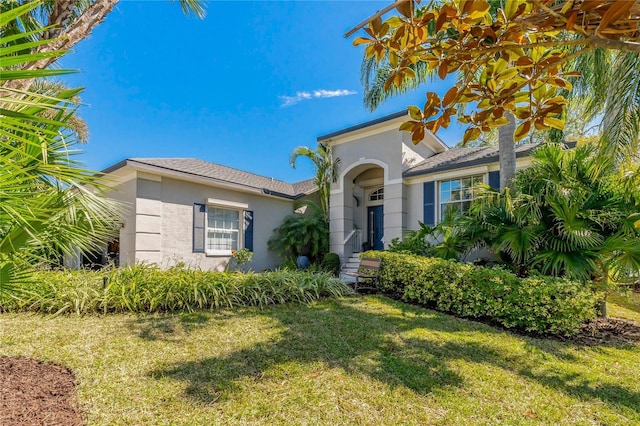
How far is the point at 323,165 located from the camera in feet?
46.0

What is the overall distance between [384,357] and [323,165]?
Result: 1064cm

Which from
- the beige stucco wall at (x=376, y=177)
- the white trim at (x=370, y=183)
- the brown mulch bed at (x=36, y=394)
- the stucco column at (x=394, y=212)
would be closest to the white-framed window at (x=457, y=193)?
the beige stucco wall at (x=376, y=177)

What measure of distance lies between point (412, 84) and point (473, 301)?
8737 millimetres

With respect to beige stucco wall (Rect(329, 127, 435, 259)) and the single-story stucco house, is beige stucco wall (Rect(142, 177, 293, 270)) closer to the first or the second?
the single-story stucco house

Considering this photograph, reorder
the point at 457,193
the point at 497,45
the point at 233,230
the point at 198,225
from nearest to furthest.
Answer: the point at 497,45
the point at 457,193
the point at 198,225
the point at 233,230

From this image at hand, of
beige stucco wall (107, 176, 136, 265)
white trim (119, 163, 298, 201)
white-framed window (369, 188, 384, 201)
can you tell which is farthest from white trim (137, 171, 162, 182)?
white-framed window (369, 188, 384, 201)

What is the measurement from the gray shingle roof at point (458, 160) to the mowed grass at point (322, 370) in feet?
20.6

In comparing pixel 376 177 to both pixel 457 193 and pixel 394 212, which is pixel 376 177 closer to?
pixel 394 212

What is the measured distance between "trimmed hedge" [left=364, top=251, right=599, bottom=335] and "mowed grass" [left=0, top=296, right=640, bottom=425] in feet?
1.71

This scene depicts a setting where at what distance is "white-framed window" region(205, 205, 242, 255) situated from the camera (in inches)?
456

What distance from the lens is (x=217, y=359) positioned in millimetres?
4168

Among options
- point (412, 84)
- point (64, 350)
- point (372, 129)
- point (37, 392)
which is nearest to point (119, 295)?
point (64, 350)

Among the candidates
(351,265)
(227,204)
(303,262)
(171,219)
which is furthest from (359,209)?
(171,219)

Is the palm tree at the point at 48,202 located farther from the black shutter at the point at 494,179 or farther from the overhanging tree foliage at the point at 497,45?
the black shutter at the point at 494,179
